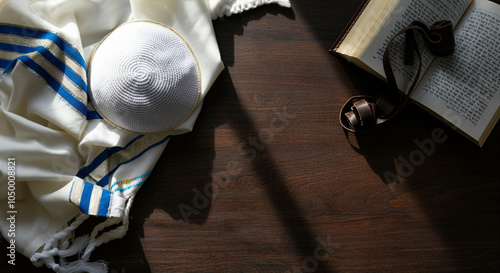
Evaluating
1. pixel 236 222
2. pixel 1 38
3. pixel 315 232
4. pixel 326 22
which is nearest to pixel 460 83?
pixel 326 22

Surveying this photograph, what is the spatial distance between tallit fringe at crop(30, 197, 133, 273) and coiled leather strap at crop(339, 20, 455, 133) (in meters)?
0.47

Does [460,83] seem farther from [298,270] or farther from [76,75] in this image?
[76,75]

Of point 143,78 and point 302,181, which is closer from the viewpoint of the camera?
point 143,78

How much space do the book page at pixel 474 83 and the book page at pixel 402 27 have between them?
1.9 inches

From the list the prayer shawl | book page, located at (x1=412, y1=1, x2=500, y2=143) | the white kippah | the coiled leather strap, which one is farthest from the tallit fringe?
book page, located at (x1=412, y1=1, x2=500, y2=143)

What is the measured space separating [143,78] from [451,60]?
60 centimetres

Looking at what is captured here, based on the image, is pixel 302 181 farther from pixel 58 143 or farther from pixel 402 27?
pixel 58 143

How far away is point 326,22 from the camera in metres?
0.79

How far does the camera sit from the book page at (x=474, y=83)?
2.40 feet

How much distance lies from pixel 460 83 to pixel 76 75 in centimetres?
74

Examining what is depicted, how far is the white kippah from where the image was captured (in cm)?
64

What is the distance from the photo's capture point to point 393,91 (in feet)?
2.45

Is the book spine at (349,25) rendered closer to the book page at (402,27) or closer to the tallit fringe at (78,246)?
the book page at (402,27)

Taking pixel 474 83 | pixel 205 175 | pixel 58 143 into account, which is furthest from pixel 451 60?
pixel 58 143
